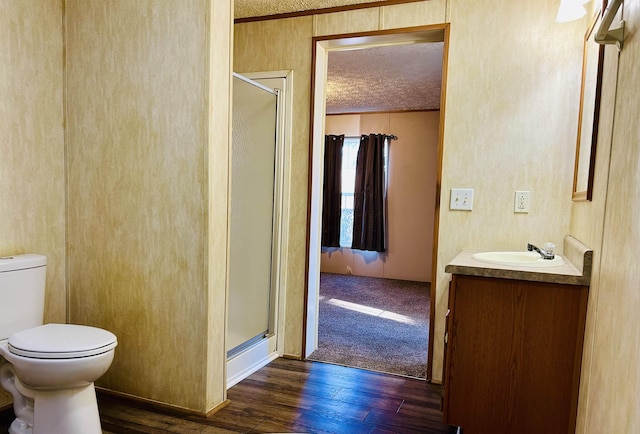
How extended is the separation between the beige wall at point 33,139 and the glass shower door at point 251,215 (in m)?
0.91

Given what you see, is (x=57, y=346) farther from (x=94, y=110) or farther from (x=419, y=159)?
(x=419, y=159)

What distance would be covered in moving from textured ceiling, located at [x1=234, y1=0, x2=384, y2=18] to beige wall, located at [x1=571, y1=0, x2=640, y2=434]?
5.16 feet

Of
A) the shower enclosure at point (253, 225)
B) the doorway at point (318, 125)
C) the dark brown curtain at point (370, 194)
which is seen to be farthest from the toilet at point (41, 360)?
the dark brown curtain at point (370, 194)

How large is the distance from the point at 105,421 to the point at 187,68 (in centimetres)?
171

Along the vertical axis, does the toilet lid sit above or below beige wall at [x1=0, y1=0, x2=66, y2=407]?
below

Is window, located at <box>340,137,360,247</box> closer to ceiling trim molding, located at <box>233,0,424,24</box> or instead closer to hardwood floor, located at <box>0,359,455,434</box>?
ceiling trim molding, located at <box>233,0,424,24</box>

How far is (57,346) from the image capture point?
161 centimetres

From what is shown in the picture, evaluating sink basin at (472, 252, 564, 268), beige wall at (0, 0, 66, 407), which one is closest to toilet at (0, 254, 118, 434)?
beige wall at (0, 0, 66, 407)

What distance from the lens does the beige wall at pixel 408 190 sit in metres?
5.55

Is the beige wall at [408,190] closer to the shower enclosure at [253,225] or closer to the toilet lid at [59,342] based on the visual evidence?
the shower enclosure at [253,225]

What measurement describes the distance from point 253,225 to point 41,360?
1.36m

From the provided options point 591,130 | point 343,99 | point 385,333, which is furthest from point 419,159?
point 591,130

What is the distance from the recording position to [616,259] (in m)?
1.15

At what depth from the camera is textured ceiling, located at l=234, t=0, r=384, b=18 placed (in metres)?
2.53
